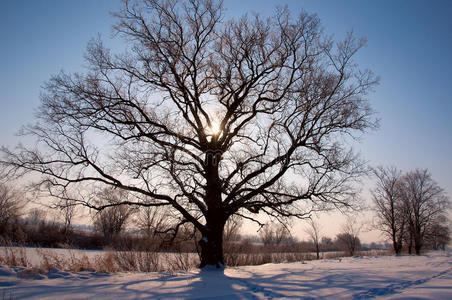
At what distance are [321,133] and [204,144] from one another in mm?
4928

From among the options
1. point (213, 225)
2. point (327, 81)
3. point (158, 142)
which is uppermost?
Answer: point (327, 81)

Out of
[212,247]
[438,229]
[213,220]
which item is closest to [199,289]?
[212,247]

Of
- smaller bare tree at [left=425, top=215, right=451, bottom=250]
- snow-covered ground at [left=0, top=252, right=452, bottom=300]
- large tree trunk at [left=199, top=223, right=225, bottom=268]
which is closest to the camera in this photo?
snow-covered ground at [left=0, top=252, right=452, bottom=300]

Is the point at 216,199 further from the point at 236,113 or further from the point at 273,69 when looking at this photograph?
the point at 273,69

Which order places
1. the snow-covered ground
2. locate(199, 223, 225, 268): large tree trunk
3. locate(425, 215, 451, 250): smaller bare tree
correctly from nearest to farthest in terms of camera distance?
the snow-covered ground < locate(199, 223, 225, 268): large tree trunk < locate(425, 215, 451, 250): smaller bare tree

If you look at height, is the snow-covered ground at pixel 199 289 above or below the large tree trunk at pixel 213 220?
below

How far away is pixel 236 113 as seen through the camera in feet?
37.4

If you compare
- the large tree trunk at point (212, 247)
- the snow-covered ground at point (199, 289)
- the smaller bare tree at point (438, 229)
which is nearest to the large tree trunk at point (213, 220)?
the large tree trunk at point (212, 247)

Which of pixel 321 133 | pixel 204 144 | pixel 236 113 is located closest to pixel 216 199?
pixel 204 144

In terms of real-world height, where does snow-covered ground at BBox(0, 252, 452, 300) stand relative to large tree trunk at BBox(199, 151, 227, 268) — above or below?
below

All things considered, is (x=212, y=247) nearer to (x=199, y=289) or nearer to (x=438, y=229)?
(x=199, y=289)

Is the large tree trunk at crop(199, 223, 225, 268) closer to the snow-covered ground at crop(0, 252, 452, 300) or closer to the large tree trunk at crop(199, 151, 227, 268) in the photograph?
the large tree trunk at crop(199, 151, 227, 268)

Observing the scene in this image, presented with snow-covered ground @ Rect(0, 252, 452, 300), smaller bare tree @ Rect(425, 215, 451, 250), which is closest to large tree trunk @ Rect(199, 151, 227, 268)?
snow-covered ground @ Rect(0, 252, 452, 300)

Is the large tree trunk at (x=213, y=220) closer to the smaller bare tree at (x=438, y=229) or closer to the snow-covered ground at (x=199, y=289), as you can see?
the snow-covered ground at (x=199, y=289)
